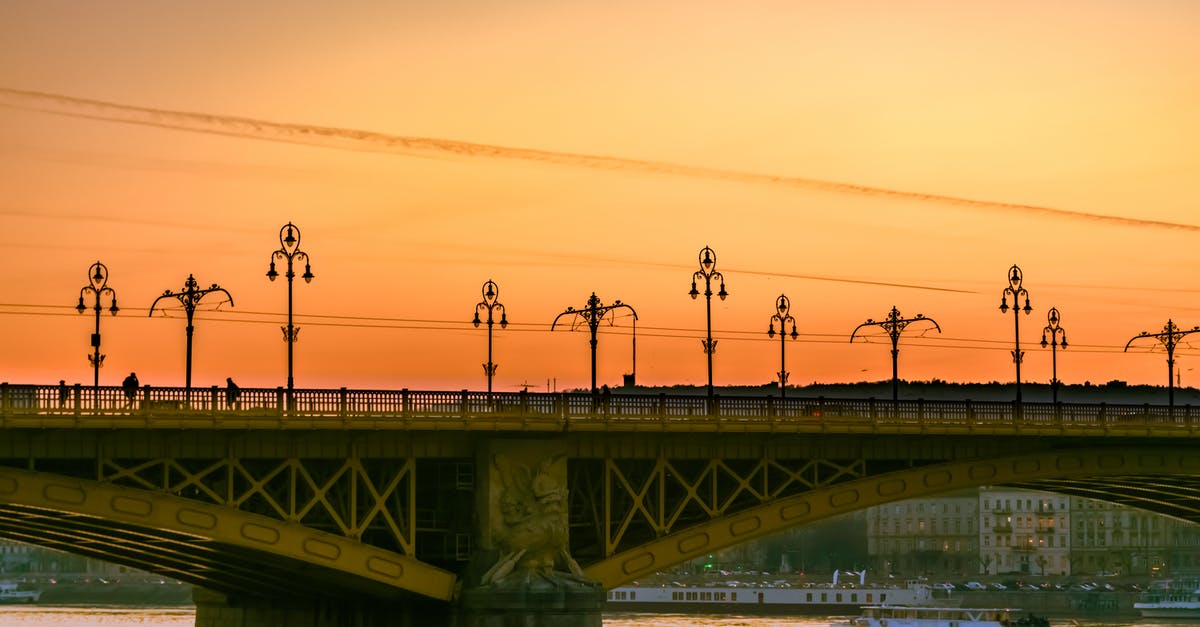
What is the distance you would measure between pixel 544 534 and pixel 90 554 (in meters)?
22.1

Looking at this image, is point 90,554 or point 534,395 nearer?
point 534,395

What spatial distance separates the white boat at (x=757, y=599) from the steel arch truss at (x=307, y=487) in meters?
111

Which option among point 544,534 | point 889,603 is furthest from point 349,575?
point 889,603

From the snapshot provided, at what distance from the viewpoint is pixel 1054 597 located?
180500 mm

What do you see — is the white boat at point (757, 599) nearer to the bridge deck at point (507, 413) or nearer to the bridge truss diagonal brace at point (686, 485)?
the bridge deck at point (507, 413)

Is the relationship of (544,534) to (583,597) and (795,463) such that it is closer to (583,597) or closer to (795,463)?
(583,597)

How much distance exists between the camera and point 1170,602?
559 ft

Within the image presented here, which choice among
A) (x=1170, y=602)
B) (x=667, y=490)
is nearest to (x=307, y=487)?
(x=667, y=490)

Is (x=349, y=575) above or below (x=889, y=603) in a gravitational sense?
above

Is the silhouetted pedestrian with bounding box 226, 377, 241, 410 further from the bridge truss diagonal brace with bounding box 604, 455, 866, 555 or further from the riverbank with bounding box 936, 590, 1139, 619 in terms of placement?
the riverbank with bounding box 936, 590, 1139, 619

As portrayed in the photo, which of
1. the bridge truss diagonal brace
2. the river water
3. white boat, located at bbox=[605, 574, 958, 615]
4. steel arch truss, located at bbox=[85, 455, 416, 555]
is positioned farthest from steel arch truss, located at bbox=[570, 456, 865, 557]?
white boat, located at bbox=[605, 574, 958, 615]

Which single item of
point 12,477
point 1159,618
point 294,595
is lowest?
point 1159,618

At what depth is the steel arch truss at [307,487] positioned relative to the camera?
186 feet

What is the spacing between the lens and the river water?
15362cm
